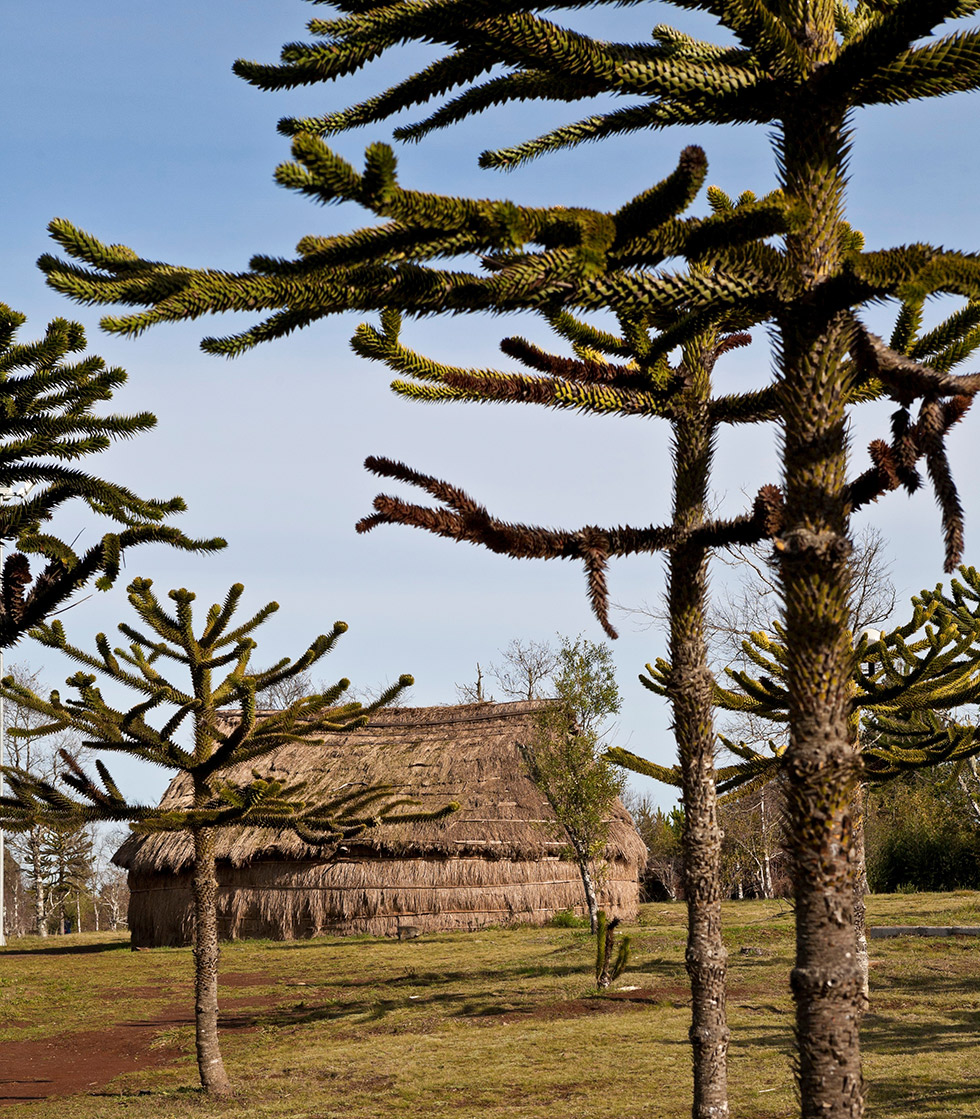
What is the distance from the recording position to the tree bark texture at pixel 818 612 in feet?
10.8

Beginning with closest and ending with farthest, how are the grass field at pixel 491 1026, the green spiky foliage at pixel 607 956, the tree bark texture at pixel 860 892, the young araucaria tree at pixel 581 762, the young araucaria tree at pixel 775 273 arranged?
the young araucaria tree at pixel 775 273, the tree bark texture at pixel 860 892, the grass field at pixel 491 1026, the green spiky foliage at pixel 607 956, the young araucaria tree at pixel 581 762

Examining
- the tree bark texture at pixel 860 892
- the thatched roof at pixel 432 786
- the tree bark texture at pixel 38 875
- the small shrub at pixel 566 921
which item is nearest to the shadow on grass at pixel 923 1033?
the tree bark texture at pixel 860 892

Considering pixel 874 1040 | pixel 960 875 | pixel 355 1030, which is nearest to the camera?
pixel 874 1040

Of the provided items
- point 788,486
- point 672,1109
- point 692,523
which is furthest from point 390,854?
point 788,486

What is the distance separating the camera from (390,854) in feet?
81.1

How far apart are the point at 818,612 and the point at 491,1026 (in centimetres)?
1038

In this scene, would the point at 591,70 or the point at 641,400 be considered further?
the point at 641,400

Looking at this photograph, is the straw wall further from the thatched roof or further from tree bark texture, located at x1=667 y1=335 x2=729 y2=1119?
tree bark texture, located at x1=667 y1=335 x2=729 y2=1119

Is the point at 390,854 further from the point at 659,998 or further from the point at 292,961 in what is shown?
the point at 659,998

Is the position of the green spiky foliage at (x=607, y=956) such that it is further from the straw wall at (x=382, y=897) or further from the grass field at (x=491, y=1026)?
the straw wall at (x=382, y=897)

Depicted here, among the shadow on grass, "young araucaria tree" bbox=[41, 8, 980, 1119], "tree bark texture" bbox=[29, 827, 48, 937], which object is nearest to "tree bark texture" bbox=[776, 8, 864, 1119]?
"young araucaria tree" bbox=[41, 8, 980, 1119]

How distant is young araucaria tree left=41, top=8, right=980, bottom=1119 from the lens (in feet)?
10.6

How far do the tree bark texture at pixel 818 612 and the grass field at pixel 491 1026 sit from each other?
4.58 metres

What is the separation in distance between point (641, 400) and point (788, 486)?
1812mm
